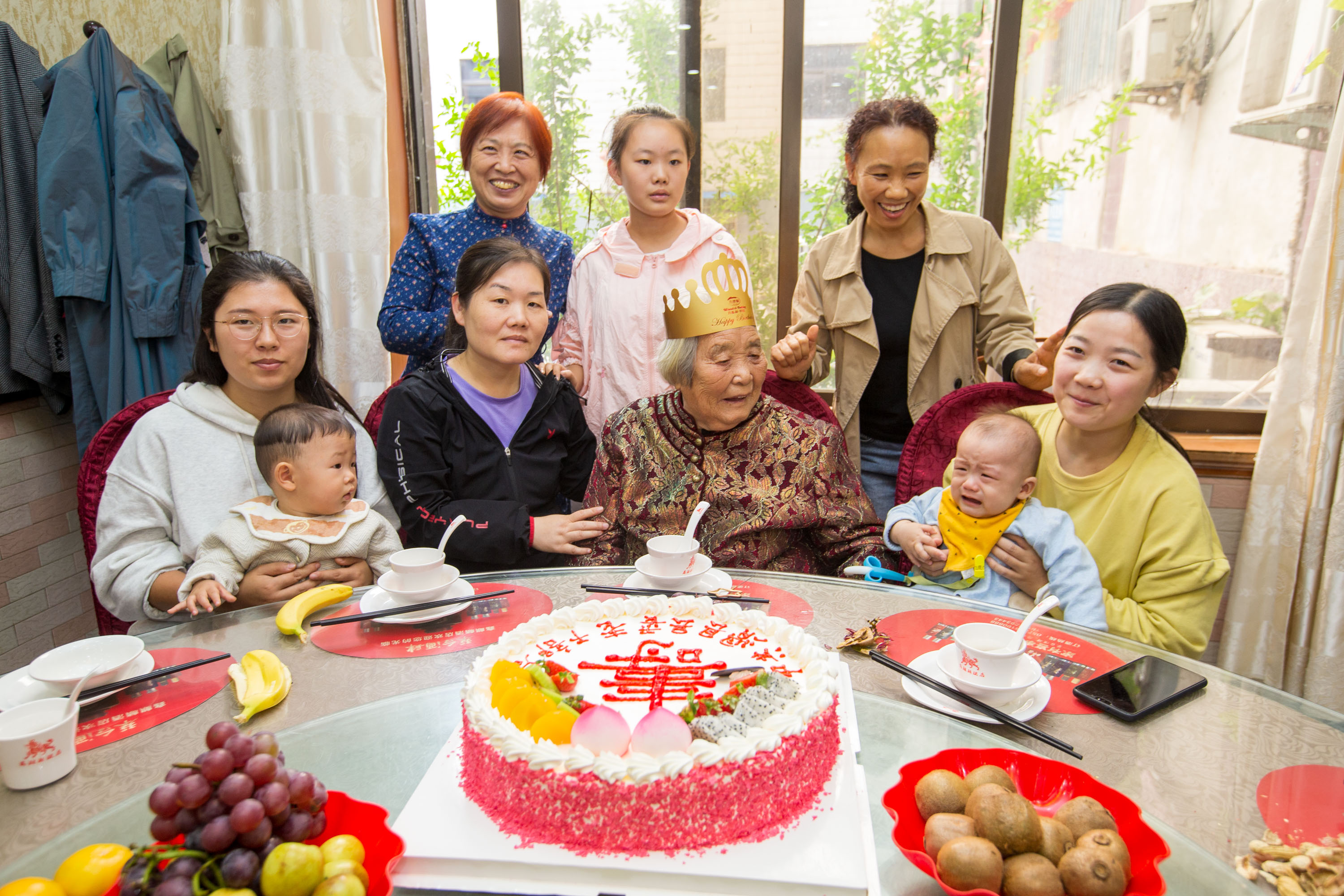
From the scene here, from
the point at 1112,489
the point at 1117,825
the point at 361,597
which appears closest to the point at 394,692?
the point at 361,597

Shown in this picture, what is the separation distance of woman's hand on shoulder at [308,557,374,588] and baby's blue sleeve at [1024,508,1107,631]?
4.92 ft

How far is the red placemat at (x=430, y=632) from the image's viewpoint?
1350 millimetres

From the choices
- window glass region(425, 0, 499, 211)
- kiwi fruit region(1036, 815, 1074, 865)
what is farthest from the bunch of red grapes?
window glass region(425, 0, 499, 211)

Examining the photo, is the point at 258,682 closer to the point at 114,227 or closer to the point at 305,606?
the point at 305,606

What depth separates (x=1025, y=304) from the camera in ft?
8.44

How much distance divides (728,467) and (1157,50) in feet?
8.34

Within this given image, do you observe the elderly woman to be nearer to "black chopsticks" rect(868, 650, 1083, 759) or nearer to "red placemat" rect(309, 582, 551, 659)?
"red placemat" rect(309, 582, 551, 659)

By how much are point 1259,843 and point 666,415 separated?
1537 mm

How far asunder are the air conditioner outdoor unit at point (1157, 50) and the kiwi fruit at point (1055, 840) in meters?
3.23

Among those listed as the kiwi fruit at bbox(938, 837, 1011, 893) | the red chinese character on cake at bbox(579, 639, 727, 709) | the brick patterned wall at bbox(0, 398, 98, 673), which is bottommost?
the brick patterned wall at bbox(0, 398, 98, 673)

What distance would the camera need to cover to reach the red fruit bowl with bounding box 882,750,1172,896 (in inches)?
30.2

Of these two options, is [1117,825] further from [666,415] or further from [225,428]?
[225,428]

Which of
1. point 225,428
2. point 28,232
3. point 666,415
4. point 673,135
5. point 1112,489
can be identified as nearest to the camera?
point 1112,489

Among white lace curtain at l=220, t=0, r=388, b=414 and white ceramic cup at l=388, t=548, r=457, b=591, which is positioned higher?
white lace curtain at l=220, t=0, r=388, b=414
